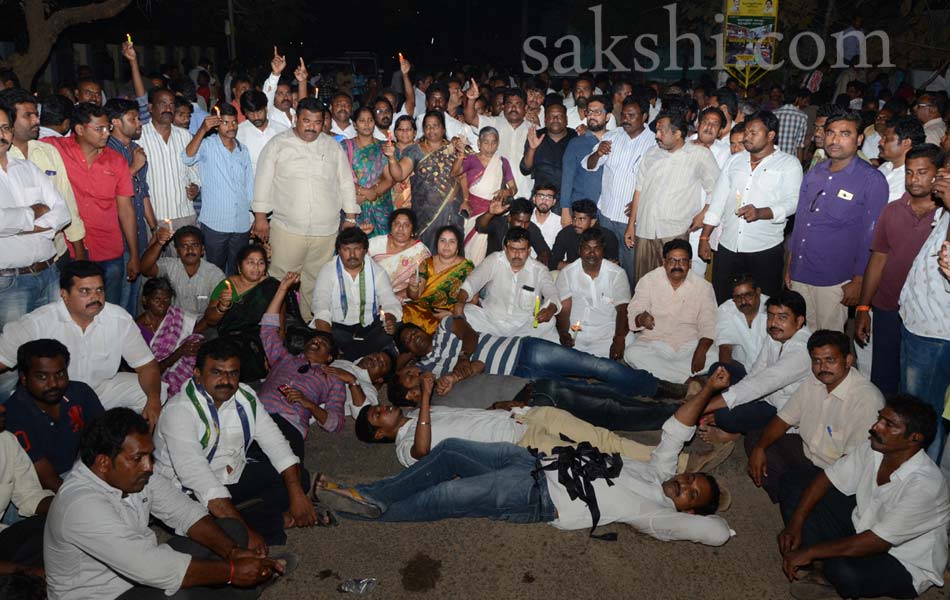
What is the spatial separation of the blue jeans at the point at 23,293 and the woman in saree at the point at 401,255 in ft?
8.66

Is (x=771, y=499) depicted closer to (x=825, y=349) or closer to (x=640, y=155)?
(x=825, y=349)

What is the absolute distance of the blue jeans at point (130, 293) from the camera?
6359 millimetres

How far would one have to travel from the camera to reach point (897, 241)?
510 centimetres

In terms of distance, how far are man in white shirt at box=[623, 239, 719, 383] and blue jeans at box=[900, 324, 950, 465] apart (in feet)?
5.21

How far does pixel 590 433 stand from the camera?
499 centimetres

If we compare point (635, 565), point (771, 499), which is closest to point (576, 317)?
point (771, 499)

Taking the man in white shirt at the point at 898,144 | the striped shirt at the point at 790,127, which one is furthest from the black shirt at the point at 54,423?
the striped shirt at the point at 790,127

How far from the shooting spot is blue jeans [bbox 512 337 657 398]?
6.07 meters

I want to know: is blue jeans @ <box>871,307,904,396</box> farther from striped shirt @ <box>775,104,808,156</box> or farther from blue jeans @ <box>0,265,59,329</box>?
blue jeans @ <box>0,265,59,329</box>

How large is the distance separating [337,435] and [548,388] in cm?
149

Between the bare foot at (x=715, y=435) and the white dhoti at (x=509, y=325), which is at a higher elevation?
the white dhoti at (x=509, y=325)

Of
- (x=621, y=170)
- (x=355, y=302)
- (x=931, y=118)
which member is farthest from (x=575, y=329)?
(x=931, y=118)

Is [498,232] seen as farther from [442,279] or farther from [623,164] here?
[623,164]

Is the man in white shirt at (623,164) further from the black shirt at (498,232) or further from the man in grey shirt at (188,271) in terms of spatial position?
the man in grey shirt at (188,271)
